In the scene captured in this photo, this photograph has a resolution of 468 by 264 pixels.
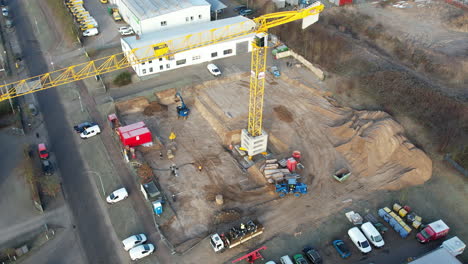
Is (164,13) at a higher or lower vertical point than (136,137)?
higher

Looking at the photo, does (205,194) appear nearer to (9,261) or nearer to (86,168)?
(86,168)

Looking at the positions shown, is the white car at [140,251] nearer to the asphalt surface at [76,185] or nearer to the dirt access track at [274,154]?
the asphalt surface at [76,185]

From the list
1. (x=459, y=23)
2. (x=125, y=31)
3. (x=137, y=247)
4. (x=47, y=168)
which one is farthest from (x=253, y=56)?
(x=459, y=23)

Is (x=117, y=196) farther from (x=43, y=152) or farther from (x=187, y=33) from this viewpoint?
(x=187, y=33)

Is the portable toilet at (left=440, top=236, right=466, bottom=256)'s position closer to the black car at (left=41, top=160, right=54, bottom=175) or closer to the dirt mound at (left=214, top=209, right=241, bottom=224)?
the dirt mound at (left=214, top=209, right=241, bottom=224)

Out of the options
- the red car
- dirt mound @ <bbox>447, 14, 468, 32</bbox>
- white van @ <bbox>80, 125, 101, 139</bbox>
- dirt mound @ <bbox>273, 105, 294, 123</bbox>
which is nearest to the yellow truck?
white van @ <bbox>80, 125, 101, 139</bbox>

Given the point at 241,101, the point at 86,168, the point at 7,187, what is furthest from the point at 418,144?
the point at 7,187
